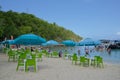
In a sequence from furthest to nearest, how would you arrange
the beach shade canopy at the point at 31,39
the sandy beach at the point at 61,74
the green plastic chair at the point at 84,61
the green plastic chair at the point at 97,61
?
the green plastic chair at the point at 84,61 → the green plastic chair at the point at 97,61 → the beach shade canopy at the point at 31,39 → the sandy beach at the point at 61,74

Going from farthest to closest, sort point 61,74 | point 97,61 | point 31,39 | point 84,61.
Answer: point 84,61, point 97,61, point 31,39, point 61,74

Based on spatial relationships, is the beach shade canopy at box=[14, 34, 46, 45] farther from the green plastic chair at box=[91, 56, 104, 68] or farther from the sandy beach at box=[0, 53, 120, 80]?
the green plastic chair at box=[91, 56, 104, 68]

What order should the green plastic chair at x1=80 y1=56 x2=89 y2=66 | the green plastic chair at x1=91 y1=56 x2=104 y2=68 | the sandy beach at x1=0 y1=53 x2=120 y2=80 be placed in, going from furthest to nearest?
the green plastic chair at x1=80 y1=56 x2=89 y2=66, the green plastic chair at x1=91 y1=56 x2=104 y2=68, the sandy beach at x1=0 y1=53 x2=120 y2=80

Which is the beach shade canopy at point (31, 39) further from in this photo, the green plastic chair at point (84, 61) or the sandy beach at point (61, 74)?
the green plastic chair at point (84, 61)

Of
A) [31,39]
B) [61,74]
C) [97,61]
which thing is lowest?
[61,74]

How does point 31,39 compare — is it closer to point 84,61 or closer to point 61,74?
point 61,74

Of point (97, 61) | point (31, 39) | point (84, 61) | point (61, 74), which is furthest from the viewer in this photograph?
point (84, 61)

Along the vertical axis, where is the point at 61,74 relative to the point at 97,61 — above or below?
below

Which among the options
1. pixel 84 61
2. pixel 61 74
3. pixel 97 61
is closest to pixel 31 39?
pixel 61 74

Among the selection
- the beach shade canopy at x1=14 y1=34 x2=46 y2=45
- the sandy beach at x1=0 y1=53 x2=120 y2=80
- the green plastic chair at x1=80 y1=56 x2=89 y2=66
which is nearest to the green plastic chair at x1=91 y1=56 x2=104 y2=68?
the green plastic chair at x1=80 y1=56 x2=89 y2=66

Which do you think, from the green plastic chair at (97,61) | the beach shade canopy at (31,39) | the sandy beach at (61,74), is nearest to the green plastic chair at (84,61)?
the green plastic chair at (97,61)

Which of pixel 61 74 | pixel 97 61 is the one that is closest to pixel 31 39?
pixel 61 74

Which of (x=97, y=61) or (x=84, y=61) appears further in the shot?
(x=84, y=61)

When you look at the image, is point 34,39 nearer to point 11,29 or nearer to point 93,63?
point 93,63
